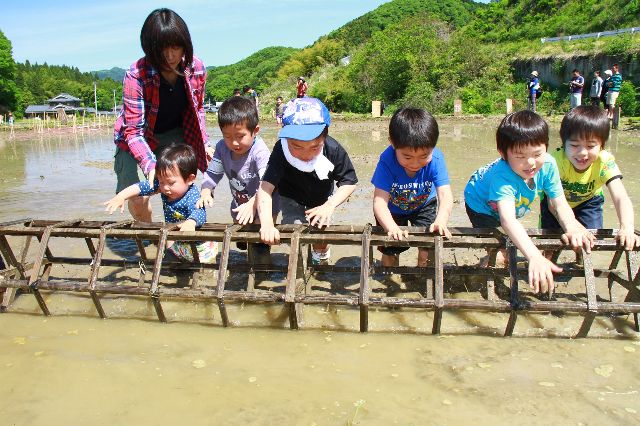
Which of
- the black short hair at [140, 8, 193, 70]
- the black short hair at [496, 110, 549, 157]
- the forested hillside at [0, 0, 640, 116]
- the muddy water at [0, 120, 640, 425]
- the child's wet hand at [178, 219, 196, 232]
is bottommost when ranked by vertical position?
the muddy water at [0, 120, 640, 425]

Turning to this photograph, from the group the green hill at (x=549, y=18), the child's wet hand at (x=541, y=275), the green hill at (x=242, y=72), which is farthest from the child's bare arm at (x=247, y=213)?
the green hill at (x=242, y=72)

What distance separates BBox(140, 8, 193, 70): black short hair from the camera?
4043mm

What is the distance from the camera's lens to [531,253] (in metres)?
3.15

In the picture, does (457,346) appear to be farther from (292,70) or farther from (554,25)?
(292,70)

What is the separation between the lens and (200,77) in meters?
4.79

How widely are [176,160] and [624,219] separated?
346 centimetres

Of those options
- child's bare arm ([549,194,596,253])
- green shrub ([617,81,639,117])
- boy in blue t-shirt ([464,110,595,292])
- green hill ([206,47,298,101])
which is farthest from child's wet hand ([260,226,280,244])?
green hill ([206,47,298,101])

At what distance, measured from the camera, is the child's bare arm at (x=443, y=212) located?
139 inches

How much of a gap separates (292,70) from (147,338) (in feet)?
192

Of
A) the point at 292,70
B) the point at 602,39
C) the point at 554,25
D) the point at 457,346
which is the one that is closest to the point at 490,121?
the point at 602,39

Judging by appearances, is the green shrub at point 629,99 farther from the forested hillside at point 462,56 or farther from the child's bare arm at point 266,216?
the child's bare arm at point 266,216

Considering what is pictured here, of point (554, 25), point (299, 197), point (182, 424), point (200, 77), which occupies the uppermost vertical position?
point (554, 25)

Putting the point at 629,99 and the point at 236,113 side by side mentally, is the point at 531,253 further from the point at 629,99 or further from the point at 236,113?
the point at 629,99

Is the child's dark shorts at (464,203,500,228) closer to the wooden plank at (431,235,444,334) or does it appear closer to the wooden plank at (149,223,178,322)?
the wooden plank at (431,235,444,334)
